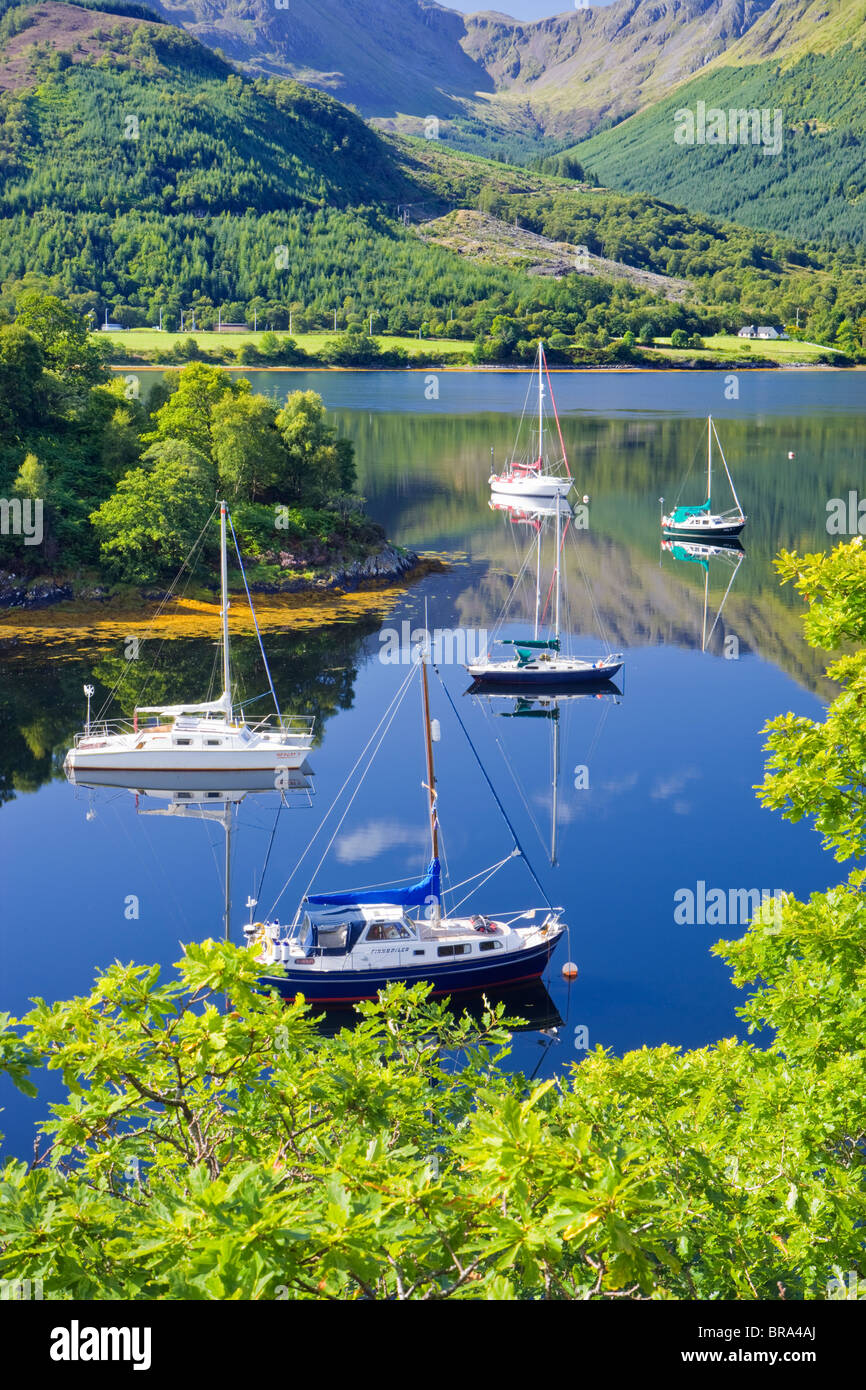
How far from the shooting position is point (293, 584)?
199 feet

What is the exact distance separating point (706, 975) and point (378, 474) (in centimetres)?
7564

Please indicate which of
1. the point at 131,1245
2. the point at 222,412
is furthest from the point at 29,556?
the point at 131,1245

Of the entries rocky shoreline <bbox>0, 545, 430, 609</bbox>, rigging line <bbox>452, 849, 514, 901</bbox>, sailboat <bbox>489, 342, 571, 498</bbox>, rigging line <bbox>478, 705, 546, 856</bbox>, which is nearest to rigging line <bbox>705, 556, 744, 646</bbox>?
rigging line <bbox>478, 705, 546, 856</bbox>

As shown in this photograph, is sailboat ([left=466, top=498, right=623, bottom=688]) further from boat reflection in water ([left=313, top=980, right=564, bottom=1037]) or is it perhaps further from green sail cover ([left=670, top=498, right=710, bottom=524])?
green sail cover ([left=670, top=498, right=710, bottom=524])

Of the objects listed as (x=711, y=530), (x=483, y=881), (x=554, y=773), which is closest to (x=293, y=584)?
(x=554, y=773)

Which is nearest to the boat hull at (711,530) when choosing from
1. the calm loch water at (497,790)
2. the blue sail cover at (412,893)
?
the calm loch water at (497,790)

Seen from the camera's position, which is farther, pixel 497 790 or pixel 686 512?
pixel 686 512

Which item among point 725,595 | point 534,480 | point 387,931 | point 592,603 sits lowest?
point 387,931

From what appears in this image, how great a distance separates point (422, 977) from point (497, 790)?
12.9m

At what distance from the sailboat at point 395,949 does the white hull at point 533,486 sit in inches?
2567

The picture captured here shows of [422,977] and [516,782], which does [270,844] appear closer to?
[516,782]

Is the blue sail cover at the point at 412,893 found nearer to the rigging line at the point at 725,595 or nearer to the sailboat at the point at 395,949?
the sailboat at the point at 395,949

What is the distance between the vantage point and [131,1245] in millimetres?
8188
